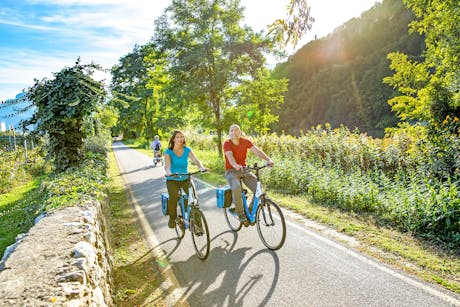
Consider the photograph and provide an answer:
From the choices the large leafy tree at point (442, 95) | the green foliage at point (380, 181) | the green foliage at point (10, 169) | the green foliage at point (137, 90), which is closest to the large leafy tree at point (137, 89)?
the green foliage at point (137, 90)

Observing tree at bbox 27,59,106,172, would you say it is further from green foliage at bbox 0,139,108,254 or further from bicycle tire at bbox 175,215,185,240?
bicycle tire at bbox 175,215,185,240

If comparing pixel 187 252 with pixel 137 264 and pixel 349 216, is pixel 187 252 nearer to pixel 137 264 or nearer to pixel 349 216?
pixel 137 264

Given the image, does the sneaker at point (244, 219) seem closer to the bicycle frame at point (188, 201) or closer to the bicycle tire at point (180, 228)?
the bicycle frame at point (188, 201)

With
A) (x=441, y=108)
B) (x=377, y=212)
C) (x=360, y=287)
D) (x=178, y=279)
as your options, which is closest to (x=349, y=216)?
(x=377, y=212)

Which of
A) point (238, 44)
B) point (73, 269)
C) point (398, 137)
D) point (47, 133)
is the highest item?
point (238, 44)

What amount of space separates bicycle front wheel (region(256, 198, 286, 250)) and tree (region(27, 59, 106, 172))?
5.88m

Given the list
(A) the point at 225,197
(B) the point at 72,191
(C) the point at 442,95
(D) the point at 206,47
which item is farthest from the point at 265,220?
(D) the point at 206,47

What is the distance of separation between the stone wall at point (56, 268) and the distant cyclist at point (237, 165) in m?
2.57

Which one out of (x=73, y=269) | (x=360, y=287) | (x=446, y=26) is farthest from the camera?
(x=446, y=26)

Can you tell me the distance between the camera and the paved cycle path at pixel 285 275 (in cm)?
395

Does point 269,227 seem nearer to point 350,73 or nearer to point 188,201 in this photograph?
point 188,201

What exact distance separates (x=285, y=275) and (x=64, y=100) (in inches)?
296

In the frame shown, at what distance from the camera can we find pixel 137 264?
547cm

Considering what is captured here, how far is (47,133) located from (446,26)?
1286cm
